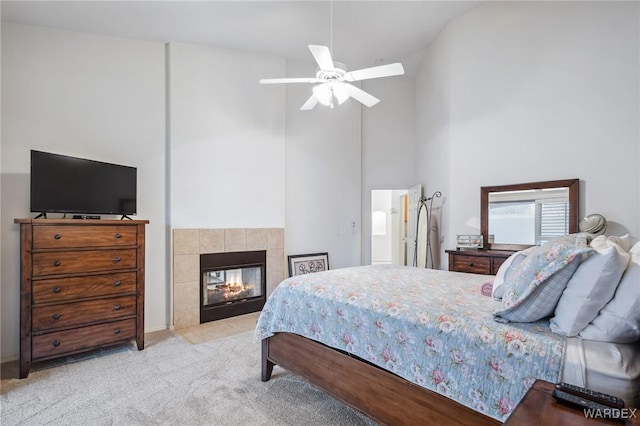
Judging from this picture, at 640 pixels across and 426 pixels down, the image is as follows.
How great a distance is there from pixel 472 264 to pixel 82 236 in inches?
148

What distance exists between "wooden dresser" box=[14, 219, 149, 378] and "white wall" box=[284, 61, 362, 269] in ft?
7.17

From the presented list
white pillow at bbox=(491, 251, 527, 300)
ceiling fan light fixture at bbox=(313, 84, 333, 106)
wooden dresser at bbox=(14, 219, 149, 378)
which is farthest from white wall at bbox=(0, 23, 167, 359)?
white pillow at bbox=(491, 251, 527, 300)

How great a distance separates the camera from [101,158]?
352 cm

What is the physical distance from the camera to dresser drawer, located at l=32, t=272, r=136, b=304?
2.68 meters

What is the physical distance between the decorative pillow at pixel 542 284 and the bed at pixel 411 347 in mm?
57

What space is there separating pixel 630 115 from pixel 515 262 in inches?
82.5

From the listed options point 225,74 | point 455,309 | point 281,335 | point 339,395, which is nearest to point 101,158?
point 225,74

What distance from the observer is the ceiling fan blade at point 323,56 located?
92.2 inches

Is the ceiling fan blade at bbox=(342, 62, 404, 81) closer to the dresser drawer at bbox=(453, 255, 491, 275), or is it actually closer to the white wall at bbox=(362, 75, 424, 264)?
the dresser drawer at bbox=(453, 255, 491, 275)

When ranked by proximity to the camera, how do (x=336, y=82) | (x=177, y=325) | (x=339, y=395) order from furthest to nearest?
(x=177, y=325) → (x=336, y=82) → (x=339, y=395)

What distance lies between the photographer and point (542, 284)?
141 centimetres

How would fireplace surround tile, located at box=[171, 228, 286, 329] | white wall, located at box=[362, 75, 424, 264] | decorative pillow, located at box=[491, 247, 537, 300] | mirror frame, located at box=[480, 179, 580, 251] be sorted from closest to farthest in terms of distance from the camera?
decorative pillow, located at box=[491, 247, 537, 300] → mirror frame, located at box=[480, 179, 580, 251] → fireplace surround tile, located at box=[171, 228, 286, 329] → white wall, located at box=[362, 75, 424, 264]

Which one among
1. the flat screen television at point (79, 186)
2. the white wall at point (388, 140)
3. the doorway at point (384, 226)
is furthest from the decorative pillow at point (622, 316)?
the doorway at point (384, 226)

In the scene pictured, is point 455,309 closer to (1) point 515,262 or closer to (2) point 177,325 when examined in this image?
(1) point 515,262
